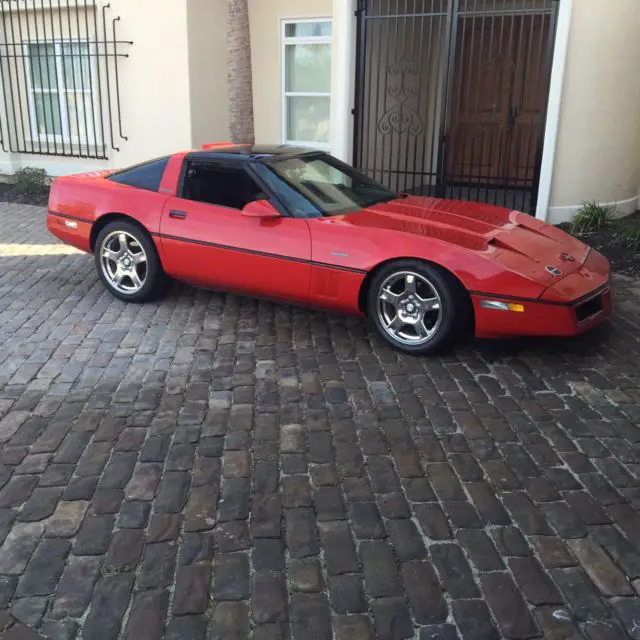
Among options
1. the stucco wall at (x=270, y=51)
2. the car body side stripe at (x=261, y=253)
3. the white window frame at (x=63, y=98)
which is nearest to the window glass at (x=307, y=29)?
the stucco wall at (x=270, y=51)

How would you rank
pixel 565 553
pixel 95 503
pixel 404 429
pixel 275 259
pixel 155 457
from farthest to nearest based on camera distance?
pixel 275 259 < pixel 404 429 < pixel 155 457 < pixel 95 503 < pixel 565 553

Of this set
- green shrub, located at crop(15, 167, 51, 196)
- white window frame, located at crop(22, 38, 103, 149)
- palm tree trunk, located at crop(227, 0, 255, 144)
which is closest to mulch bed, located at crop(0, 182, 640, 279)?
palm tree trunk, located at crop(227, 0, 255, 144)

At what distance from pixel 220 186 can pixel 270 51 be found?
21.5 feet

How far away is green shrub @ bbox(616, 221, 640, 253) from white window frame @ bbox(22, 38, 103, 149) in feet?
27.5

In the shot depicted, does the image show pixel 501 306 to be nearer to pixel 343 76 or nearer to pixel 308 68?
pixel 343 76

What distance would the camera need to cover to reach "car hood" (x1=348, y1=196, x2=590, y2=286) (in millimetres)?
4539

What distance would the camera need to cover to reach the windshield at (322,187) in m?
5.16

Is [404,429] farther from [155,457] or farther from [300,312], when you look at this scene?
[300,312]

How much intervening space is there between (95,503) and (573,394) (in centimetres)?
286

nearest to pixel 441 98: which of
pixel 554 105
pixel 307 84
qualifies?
pixel 554 105

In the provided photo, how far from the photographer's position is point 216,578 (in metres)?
2.63

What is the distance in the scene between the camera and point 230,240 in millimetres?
5215

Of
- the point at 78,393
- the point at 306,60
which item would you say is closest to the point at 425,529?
the point at 78,393

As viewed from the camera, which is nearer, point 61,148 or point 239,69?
point 239,69
